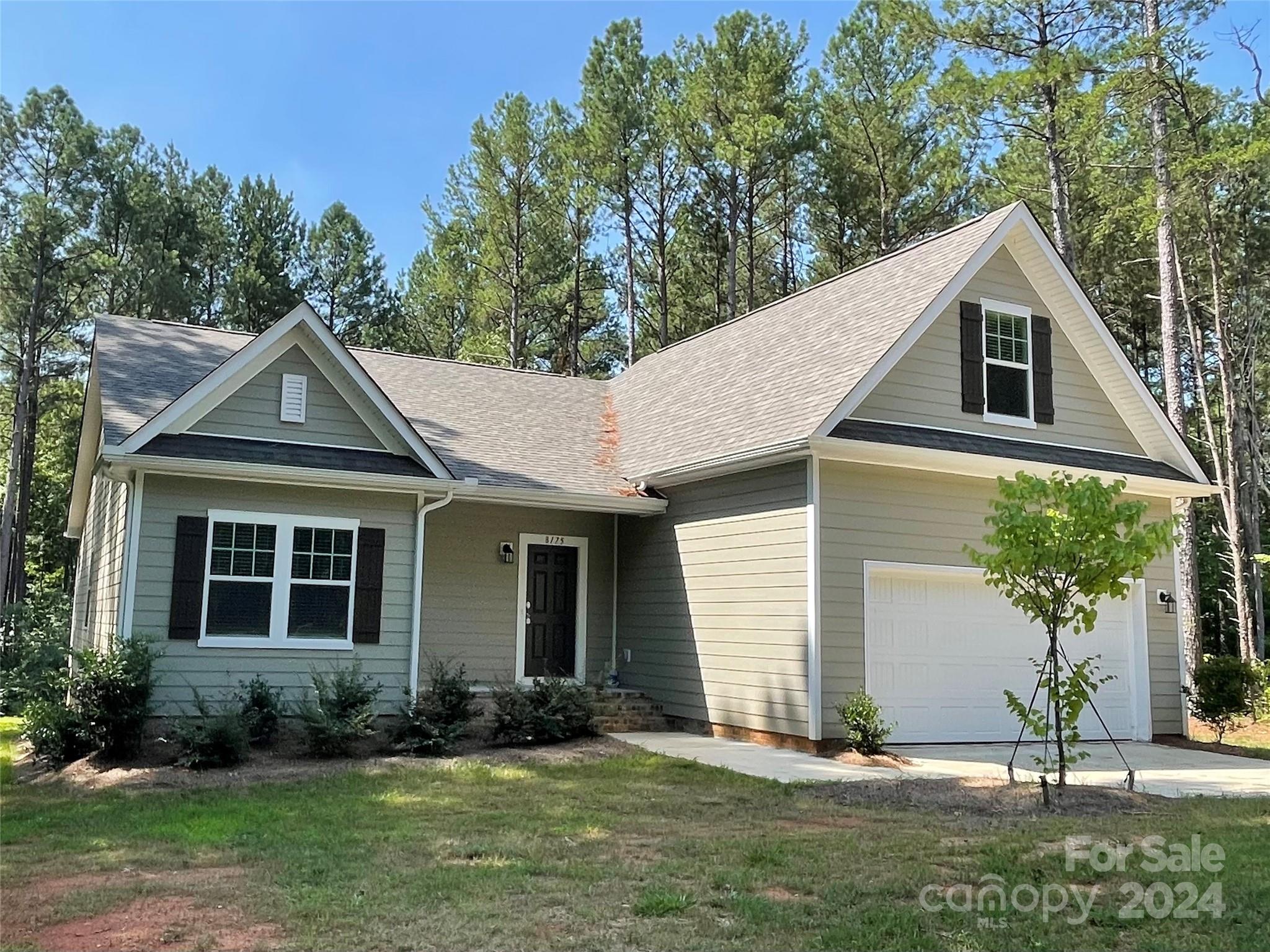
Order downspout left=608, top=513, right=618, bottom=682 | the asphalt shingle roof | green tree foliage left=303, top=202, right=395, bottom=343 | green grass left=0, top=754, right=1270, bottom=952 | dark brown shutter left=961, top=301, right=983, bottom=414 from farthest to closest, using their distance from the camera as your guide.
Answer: green tree foliage left=303, top=202, right=395, bottom=343 < downspout left=608, top=513, right=618, bottom=682 < dark brown shutter left=961, top=301, right=983, bottom=414 < the asphalt shingle roof < green grass left=0, top=754, right=1270, bottom=952

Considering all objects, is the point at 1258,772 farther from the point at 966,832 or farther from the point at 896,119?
the point at 896,119

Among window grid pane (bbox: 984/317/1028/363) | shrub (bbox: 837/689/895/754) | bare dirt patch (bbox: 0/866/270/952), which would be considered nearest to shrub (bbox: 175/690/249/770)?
bare dirt patch (bbox: 0/866/270/952)

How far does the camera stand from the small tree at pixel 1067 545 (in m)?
7.86

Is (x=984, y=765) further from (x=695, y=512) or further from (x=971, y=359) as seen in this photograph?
(x=971, y=359)

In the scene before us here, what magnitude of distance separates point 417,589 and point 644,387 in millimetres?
7152

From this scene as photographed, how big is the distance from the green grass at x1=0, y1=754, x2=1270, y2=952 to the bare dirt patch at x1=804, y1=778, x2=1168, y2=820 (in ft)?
0.75

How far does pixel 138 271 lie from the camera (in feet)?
90.2

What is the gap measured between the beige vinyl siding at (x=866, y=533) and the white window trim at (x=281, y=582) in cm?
526

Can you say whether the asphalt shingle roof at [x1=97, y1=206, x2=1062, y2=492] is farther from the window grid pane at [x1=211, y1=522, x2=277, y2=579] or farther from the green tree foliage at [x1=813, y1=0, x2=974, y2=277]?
the green tree foliage at [x1=813, y1=0, x2=974, y2=277]

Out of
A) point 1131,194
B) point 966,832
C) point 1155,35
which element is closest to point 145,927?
point 966,832

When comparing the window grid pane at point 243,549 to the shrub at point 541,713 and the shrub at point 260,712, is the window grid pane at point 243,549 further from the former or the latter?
the shrub at point 541,713

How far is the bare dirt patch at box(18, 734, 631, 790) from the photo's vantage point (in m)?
9.17

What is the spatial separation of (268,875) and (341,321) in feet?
94.3

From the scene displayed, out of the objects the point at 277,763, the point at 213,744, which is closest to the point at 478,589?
the point at 277,763
